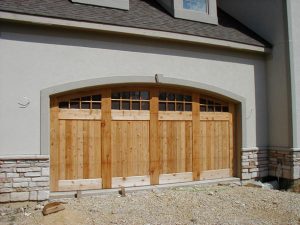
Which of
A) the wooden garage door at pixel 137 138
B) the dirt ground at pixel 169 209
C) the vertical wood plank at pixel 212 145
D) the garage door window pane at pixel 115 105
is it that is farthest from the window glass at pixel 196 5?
the dirt ground at pixel 169 209

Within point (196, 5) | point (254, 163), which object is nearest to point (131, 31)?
point (196, 5)

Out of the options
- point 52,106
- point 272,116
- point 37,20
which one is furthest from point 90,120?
point 272,116

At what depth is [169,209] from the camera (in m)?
6.98

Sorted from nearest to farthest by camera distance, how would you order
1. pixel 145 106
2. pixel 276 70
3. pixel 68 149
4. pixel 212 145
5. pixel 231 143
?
pixel 68 149 → pixel 145 106 → pixel 212 145 → pixel 231 143 → pixel 276 70

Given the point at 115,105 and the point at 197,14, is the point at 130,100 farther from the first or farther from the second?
the point at 197,14

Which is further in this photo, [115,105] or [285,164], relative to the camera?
[285,164]

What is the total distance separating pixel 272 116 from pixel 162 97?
3.44 meters

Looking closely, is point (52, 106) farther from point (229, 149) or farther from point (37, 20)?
point (229, 149)

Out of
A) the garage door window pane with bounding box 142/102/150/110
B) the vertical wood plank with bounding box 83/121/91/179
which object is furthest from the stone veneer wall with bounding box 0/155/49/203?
the garage door window pane with bounding box 142/102/150/110

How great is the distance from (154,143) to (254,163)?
3152 millimetres

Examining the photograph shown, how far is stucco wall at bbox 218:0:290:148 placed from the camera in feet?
31.3

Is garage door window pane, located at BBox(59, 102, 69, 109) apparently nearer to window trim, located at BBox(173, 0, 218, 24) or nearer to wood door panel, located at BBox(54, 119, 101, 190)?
wood door panel, located at BBox(54, 119, 101, 190)

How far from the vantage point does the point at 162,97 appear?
28.8ft

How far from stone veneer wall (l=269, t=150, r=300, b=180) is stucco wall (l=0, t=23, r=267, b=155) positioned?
73cm
